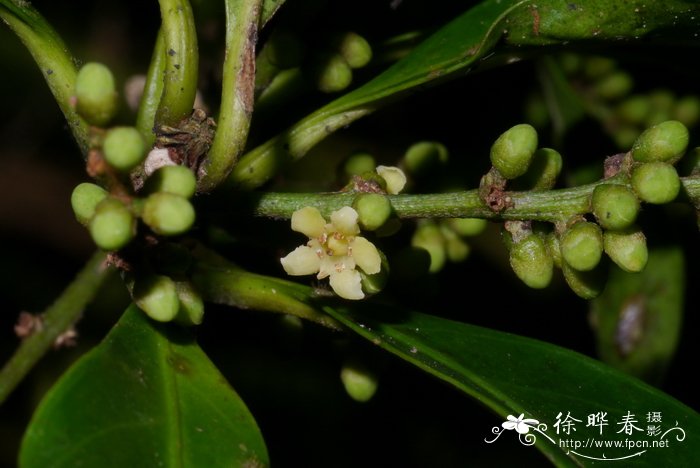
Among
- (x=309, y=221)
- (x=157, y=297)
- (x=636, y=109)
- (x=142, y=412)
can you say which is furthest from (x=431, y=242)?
(x=636, y=109)

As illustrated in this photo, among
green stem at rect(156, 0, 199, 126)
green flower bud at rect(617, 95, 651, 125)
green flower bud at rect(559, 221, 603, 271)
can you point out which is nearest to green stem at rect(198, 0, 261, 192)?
green stem at rect(156, 0, 199, 126)

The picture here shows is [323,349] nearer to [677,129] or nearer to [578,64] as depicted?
[677,129]

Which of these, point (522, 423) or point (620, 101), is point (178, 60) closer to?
point (522, 423)

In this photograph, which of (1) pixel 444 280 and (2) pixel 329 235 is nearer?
(2) pixel 329 235

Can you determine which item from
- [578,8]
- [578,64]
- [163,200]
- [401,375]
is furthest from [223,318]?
[578,64]

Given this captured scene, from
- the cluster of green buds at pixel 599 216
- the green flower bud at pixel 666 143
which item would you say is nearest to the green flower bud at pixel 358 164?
the cluster of green buds at pixel 599 216

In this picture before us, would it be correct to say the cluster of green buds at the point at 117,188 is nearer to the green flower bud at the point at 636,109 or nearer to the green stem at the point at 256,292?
the green stem at the point at 256,292
